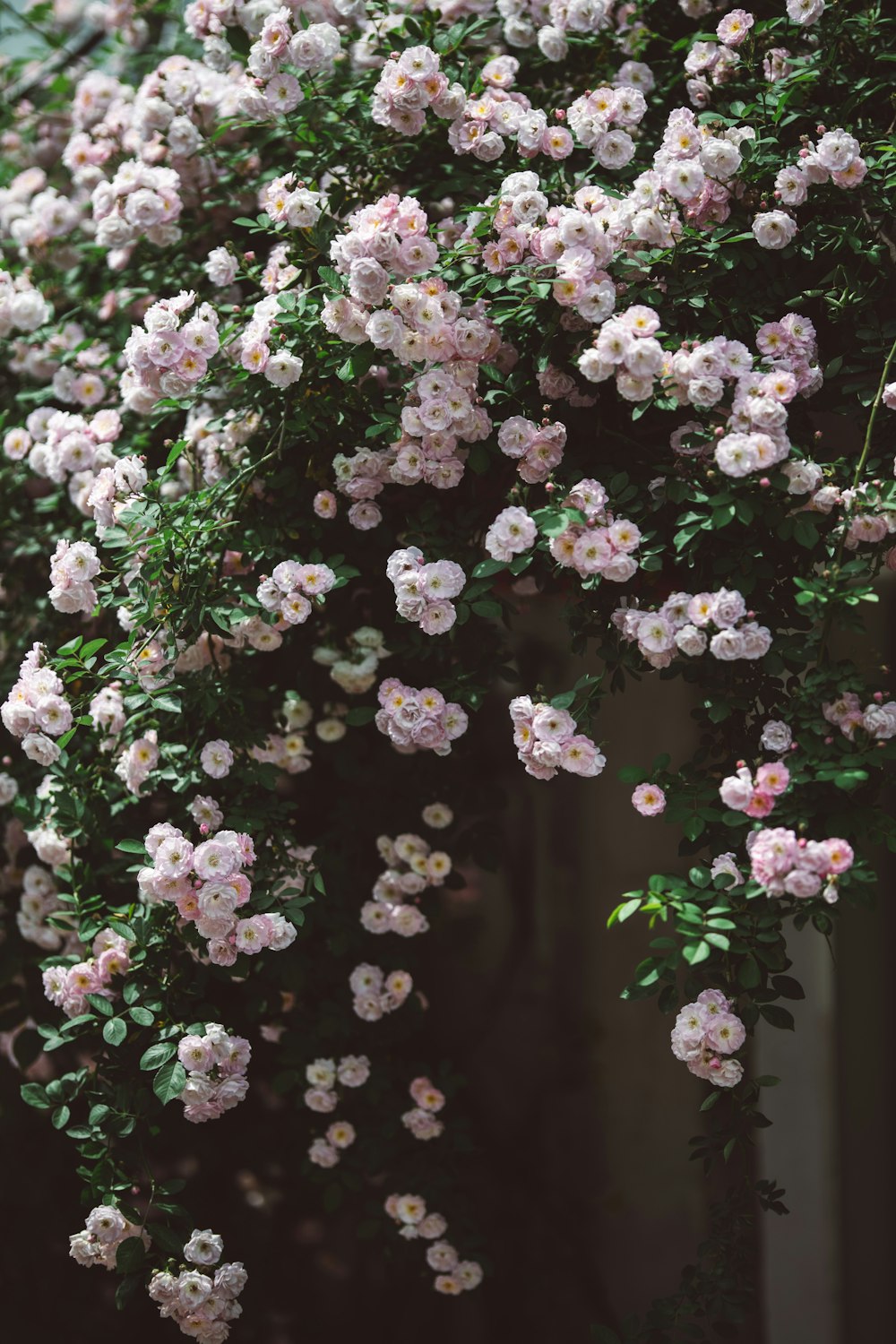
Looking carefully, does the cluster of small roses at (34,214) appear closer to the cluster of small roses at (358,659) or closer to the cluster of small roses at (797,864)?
the cluster of small roses at (358,659)

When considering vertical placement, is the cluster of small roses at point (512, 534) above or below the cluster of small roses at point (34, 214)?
below

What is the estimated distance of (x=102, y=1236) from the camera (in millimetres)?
1481

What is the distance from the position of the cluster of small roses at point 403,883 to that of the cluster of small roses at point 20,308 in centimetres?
108

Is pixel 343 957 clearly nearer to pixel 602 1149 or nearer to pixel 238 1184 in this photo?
pixel 238 1184

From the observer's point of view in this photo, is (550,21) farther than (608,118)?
Yes

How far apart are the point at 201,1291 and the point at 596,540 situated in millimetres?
1068

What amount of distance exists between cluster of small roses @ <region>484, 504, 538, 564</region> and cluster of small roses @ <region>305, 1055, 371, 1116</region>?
33.2 inches

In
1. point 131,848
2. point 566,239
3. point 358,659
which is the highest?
point 566,239

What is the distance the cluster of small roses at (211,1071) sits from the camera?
1.47m

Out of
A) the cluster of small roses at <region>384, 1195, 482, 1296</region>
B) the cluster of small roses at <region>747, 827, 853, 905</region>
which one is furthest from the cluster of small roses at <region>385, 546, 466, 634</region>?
the cluster of small roses at <region>384, 1195, 482, 1296</region>

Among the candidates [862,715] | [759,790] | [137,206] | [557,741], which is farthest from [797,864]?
[137,206]

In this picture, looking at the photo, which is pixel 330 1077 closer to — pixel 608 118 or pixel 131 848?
pixel 131 848

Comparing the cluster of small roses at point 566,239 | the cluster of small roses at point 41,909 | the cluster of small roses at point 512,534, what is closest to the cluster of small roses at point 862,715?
the cluster of small roses at point 512,534

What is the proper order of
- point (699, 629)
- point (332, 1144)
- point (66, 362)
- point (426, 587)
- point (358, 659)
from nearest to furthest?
point (699, 629) → point (426, 587) → point (358, 659) → point (332, 1144) → point (66, 362)
